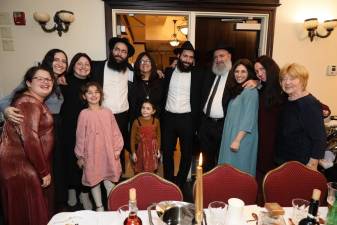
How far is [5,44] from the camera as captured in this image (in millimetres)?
3389

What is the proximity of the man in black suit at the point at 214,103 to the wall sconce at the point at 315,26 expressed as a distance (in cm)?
149

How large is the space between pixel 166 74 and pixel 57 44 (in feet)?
4.82

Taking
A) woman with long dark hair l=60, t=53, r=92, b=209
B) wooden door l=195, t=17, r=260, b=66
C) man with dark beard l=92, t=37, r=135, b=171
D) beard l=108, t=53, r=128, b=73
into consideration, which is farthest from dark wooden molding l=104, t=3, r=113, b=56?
wooden door l=195, t=17, r=260, b=66

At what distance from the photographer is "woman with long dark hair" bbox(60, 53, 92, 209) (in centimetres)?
269

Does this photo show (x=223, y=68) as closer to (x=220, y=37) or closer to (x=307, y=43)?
(x=220, y=37)

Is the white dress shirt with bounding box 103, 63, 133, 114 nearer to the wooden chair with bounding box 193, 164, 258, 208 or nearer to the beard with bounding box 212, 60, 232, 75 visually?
the beard with bounding box 212, 60, 232, 75

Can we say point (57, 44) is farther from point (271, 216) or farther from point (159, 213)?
point (271, 216)

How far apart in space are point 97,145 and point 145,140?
1.92 feet

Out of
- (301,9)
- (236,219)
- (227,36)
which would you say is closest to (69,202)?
(236,219)

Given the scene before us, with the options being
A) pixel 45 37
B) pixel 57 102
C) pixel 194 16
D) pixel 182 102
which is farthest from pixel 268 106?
pixel 45 37

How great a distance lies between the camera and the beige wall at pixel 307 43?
149 inches

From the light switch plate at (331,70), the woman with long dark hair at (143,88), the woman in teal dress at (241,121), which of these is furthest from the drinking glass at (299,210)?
the light switch plate at (331,70)

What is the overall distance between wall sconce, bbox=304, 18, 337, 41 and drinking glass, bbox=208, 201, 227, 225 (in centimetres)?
332

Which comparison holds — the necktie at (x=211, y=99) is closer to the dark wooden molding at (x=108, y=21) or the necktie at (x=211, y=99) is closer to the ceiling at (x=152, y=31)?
the dark wooden molding at (x=108, y=21)
